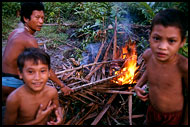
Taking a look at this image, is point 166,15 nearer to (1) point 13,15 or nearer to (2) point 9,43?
(2) point 9,43

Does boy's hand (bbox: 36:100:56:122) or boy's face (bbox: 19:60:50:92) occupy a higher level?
boy's face (bbox: 19:60:50:92)

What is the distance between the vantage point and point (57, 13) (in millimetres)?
7125

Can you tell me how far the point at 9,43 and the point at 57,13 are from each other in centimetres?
484

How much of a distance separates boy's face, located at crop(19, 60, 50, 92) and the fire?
1.83 metres

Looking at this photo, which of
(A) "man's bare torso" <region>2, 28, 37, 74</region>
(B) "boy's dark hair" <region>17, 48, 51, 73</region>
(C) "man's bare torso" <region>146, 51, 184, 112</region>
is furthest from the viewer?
(A) "man's bare torso" <region>2, 28, 37, 74</region>

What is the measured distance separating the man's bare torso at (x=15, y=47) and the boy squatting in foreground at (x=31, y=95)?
0.58 meters

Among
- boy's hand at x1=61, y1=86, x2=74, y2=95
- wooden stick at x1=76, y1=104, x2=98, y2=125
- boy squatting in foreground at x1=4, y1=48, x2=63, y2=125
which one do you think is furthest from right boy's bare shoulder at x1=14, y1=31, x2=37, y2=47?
wooden stick at x1=76, y1=104, x2=98, y2=125

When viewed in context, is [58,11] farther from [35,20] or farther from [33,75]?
[33,75]

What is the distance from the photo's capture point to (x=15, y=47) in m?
2.56

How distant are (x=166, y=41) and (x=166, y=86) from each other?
1.78ft

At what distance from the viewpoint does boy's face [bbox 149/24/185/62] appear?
1690 mm

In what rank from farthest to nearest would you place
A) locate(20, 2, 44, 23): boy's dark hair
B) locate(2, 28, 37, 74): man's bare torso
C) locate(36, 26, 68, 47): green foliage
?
locate(36, 26, 68, 47): green foliage < locate(20, 2, 44, 23): boy's dark hair < locate(2, 28, 37, 74): man's bare torso

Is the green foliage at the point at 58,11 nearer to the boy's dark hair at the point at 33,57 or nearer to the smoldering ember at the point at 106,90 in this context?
the smoldering ember at the point at 106,90

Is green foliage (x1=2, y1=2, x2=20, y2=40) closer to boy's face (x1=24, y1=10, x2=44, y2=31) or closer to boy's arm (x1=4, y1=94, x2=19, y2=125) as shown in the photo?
boy's face (x1=24, y1=10, x2=44, y2=31)
